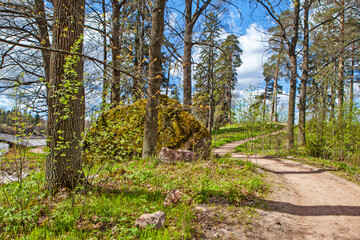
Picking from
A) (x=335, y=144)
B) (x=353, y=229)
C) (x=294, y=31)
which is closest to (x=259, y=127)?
(x=335, y=144)

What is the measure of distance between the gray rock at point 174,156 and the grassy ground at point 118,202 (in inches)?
21.9

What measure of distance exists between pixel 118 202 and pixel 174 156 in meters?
2.69

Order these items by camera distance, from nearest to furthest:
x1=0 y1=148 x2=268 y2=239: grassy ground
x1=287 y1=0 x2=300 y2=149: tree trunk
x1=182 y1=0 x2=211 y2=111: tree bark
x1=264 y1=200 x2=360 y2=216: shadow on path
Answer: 1. x1=0 y1=148 x2=268 y2=239: grassy ground
2. x1=264 y1=200 x2=360 y2=216: shadow on path
3. x1=182 y1=0 x2=211 y2=111: tree bark
4. x1=287 y1=0 x2=300 y2=149: tree trunk

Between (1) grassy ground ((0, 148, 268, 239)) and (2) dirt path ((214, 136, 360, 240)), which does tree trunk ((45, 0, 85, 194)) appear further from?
(2) dirt path ((214, 136, 360, 240))

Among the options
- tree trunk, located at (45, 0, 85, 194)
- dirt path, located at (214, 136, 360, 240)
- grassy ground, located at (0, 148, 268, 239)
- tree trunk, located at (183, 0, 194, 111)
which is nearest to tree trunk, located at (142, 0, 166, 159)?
grassy ground, located at (0, 148, 268, 239)

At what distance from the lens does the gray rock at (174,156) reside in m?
5.78

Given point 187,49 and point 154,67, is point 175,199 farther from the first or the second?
point 187,49

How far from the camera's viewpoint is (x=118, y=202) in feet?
11.0

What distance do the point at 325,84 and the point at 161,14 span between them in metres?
7.03

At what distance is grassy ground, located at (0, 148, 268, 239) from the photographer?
8.73ft

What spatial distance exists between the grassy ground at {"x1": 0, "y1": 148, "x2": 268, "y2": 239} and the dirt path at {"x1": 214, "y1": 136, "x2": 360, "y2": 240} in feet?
1.64

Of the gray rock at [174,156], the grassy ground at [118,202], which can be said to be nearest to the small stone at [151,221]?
the grassy ground at [118,202]

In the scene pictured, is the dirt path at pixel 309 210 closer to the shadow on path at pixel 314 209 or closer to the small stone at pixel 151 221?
the shadow on path at pixel 314 209

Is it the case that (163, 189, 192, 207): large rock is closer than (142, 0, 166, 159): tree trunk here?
Yes
